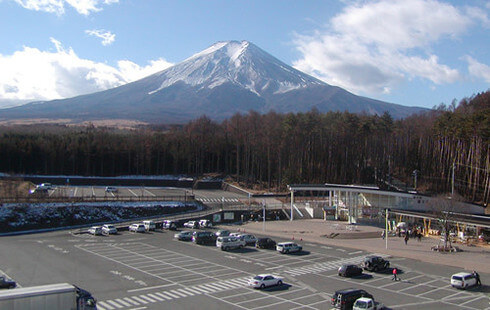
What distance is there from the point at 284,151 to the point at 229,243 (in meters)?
37.1

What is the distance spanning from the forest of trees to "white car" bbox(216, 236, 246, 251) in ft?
103

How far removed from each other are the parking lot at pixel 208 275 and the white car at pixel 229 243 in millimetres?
451

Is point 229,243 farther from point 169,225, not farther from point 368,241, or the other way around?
point 368,241

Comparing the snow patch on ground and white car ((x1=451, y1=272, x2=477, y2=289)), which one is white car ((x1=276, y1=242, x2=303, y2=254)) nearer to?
white car ((x1=451, y1=272, x2=477, y2=289))

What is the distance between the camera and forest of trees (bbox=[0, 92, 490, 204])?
2419 inches

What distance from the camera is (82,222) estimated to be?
4031 centimetres

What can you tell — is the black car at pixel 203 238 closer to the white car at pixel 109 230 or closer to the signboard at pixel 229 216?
the white car at pixel 109 230

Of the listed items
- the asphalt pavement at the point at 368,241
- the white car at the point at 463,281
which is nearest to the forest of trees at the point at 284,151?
the asphalt pavement at the point at 368,241

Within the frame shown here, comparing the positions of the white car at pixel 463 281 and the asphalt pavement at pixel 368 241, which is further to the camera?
the asphalt pavement at pixel 368 241

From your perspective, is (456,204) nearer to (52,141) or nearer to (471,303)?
(471,303)

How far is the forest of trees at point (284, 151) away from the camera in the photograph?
61438 millimetres

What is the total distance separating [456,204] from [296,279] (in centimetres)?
1981

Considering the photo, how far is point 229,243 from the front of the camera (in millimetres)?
29766

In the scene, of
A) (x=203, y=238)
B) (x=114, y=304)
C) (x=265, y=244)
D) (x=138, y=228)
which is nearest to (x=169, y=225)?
(x=138, y=228)
